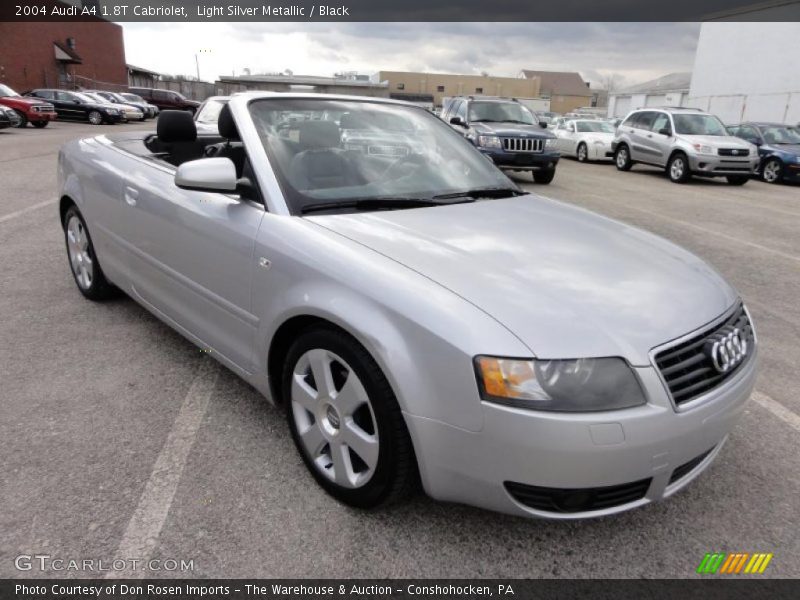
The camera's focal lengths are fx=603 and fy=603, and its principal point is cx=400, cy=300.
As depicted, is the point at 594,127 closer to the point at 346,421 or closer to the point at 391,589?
the point at 346,421

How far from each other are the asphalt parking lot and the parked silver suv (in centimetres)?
1115

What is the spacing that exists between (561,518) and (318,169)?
5.97ft

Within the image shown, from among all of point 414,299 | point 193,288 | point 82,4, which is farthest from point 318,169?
point 82,4

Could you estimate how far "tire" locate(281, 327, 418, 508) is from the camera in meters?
2.03

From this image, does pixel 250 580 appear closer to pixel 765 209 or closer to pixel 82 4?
pixel 765 209

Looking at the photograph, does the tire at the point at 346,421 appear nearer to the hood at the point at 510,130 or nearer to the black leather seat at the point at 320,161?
the black leather seat at the point at 320,161

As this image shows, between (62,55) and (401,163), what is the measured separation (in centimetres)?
5050

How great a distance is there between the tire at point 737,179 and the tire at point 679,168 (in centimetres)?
95

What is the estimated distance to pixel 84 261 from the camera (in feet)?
14.5

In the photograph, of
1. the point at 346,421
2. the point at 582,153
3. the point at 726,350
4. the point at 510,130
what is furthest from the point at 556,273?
the point at 582,153

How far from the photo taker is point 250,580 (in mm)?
1996

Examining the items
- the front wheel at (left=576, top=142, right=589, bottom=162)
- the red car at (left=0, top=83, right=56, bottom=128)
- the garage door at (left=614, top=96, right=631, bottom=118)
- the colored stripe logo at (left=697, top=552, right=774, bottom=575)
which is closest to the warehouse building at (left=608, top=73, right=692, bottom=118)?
the garage door at (left=614, top=96, right=631, bottom=118)

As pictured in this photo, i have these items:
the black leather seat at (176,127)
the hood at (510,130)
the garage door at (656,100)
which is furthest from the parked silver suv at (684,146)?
the garage door at (656,100)

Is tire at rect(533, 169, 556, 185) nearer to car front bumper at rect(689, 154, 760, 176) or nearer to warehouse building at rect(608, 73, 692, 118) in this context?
car front bumper at rect(689, 154, 760, 176)
